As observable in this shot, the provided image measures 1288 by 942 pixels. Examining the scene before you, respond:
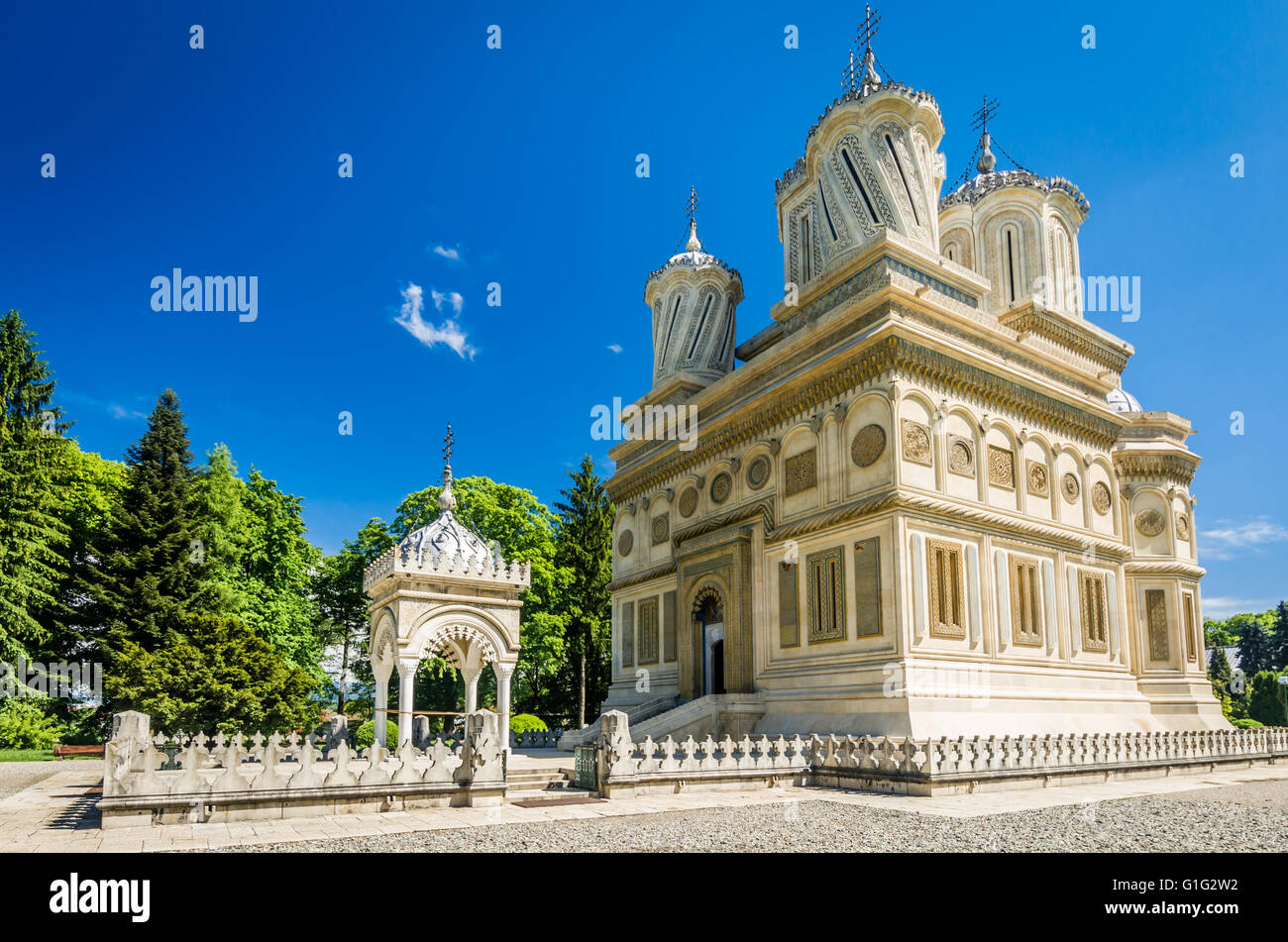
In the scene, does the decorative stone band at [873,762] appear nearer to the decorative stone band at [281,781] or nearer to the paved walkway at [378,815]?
the paved walkway at [378,815]

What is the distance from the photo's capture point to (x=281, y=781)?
11055mm

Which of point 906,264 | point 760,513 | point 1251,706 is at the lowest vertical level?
point 1251,706

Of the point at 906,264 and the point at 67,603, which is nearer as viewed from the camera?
the point at 906,264

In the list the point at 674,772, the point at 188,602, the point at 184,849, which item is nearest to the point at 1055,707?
the point at 674,772

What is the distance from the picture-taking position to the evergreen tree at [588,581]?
122 feet

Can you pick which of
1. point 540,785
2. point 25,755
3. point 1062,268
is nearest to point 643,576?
point 540,785

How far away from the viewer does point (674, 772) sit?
14555 mm

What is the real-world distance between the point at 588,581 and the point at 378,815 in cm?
2694

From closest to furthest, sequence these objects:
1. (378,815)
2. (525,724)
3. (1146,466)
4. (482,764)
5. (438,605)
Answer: (378,815)
(482,764)
(438,605)
(1146,466)
(525,724)

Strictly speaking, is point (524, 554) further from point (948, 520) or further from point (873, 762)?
point (873, 762)

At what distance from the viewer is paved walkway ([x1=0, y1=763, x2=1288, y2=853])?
9.22 m
